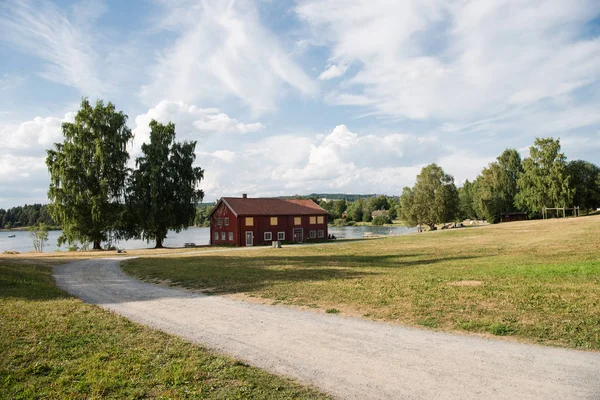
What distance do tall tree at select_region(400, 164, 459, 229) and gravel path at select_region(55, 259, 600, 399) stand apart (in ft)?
201

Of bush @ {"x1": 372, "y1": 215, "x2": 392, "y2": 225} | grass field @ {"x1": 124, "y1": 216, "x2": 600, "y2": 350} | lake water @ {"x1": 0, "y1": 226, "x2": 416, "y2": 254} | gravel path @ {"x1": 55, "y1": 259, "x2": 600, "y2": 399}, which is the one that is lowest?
lake water @ {"x1": 0, "y1": 226, "x2": 416, "y2": 254}

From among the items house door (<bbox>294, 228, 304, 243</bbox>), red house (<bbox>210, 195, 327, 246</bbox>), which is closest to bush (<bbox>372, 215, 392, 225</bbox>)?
red house (<bbox>210, 195, 327, 246</bbox>)

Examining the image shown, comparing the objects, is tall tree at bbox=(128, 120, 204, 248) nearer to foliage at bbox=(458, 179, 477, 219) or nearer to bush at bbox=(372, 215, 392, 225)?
foliage at bbox=(458, 179, 477, 219)

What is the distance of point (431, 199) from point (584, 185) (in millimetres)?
28032

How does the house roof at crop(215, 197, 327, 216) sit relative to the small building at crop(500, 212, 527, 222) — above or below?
above

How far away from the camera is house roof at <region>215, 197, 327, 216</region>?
52500 mm

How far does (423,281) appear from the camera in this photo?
14.8 m

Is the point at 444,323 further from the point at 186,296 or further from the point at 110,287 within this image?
the point at 110,287

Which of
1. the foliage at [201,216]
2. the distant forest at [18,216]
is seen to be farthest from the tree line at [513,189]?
the distant forest at [18,216]

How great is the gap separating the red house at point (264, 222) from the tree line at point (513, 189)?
21.1 metres

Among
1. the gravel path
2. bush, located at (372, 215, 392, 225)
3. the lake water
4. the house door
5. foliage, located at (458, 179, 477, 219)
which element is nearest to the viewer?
the gravel path

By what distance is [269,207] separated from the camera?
54.8m

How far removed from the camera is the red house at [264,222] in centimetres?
5144

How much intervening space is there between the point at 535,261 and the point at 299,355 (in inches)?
647
